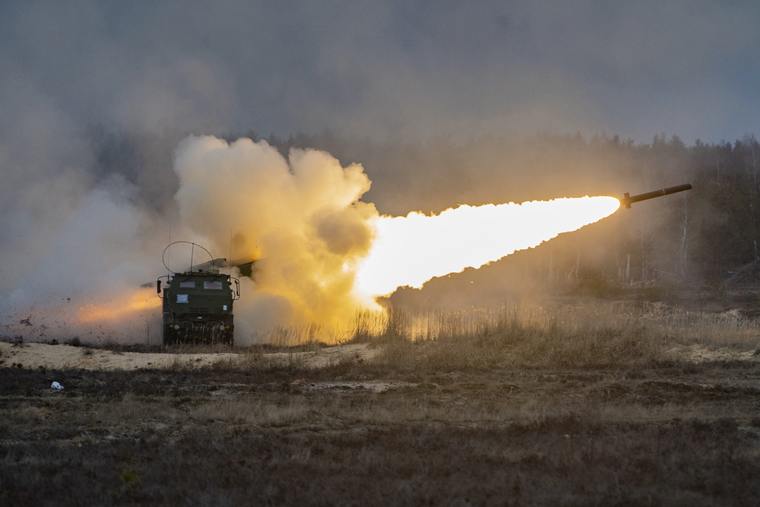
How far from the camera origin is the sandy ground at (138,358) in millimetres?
23562

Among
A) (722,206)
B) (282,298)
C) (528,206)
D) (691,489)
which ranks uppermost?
(722,206)

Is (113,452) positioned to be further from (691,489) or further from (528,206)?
(528,206)

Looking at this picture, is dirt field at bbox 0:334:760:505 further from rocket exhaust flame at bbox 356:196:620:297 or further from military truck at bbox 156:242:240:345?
military truck at bbox 156:242:240:345

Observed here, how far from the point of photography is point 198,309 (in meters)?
29.4

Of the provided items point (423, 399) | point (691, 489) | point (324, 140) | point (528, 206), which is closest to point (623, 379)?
point (423, 399)

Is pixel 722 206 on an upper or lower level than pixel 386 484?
upper

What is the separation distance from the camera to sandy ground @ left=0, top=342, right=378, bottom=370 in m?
23.6

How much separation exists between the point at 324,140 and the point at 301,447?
87.0m

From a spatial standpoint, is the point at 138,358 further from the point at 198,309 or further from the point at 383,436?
the point at 383,436

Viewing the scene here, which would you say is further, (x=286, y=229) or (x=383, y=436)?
(x=286, y=229)

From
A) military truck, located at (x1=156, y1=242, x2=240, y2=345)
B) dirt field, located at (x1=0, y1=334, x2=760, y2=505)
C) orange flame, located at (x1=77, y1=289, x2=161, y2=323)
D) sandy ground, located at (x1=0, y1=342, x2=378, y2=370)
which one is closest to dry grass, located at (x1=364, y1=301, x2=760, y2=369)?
dirt field, located at (x1=0, y1=334, x2=760, y2=505)

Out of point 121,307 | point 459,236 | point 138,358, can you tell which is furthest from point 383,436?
point 121,307

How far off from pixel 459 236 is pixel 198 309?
932cm

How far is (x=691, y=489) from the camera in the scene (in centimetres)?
948
